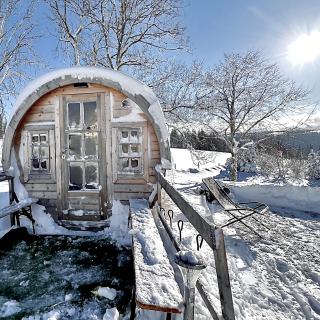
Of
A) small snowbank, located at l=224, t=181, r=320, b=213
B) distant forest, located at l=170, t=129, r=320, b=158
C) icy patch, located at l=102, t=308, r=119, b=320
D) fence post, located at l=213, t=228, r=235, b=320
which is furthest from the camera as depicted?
distant forest, located at l=170, t=129, r=320, b=158

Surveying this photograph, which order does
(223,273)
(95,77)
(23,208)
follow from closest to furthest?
(223,273) → (95,77) → (23,208)

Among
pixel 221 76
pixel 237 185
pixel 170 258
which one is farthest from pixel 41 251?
pixel 221 76

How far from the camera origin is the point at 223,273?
1876 mm

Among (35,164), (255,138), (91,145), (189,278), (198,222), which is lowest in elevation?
(189,278)

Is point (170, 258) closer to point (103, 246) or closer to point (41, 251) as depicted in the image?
point (103, 246)

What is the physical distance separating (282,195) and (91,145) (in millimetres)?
6335

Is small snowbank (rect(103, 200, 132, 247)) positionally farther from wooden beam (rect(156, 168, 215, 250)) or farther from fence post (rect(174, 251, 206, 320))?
fence post (rect(174, 251, 206, 320))

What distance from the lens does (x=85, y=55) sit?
15414 millimetres

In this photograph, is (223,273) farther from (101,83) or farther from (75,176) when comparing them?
(75,176)

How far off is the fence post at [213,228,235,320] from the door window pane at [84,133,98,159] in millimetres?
4345

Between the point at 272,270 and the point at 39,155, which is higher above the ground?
the point at 39,155

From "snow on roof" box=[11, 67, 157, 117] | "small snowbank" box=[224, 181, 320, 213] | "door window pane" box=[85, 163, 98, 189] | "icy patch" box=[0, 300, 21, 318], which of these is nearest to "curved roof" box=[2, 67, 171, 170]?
"snow on roof" box=[11, 67, 157, 117]

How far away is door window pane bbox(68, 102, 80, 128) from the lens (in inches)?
227

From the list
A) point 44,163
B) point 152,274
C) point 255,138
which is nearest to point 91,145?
point 44,163
